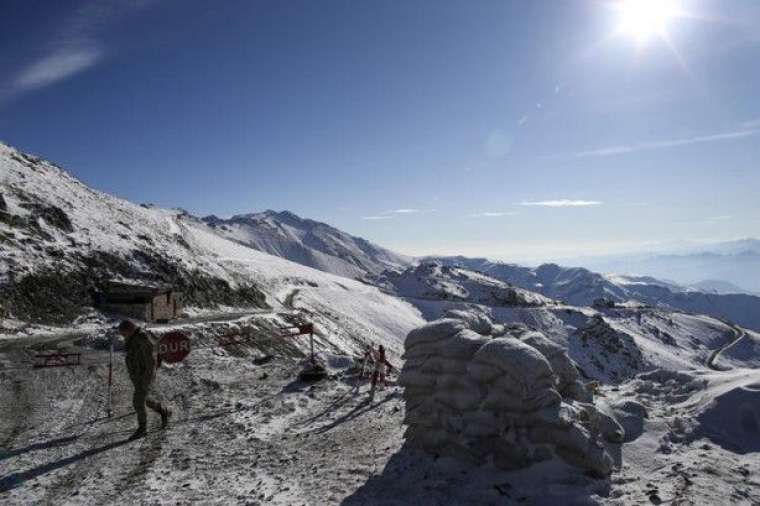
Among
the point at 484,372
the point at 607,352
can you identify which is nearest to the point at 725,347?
the point at 607,352

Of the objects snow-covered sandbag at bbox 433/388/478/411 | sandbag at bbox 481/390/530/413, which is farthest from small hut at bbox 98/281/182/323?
sandbag at bbox 481/390/530/413

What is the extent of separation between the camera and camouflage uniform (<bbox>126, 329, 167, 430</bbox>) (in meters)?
12.6

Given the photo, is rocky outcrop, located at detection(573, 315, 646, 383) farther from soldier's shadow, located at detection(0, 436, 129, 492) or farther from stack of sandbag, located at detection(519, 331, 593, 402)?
soldier's shadow, located at detection(0, 436, 129, 492)

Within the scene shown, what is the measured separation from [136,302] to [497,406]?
44125 millimetres

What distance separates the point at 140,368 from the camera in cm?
1261

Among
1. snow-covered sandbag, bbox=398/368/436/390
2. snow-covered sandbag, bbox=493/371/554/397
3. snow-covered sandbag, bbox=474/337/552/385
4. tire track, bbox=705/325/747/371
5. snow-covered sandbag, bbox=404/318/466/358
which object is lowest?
tire track, bbox=705/325/747/371

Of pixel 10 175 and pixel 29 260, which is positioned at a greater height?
pixel 10 175

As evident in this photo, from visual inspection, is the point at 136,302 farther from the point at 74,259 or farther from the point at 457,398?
the point at 457,398

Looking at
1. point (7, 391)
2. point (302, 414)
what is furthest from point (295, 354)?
point (302, 414)

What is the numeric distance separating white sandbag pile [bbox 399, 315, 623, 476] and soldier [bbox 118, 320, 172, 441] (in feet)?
20.9

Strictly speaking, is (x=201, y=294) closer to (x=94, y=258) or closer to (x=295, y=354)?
(x=94, y=258)

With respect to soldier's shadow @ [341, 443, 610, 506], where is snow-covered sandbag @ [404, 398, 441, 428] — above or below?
above

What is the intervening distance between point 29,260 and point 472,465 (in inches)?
1985

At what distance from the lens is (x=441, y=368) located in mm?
11672
